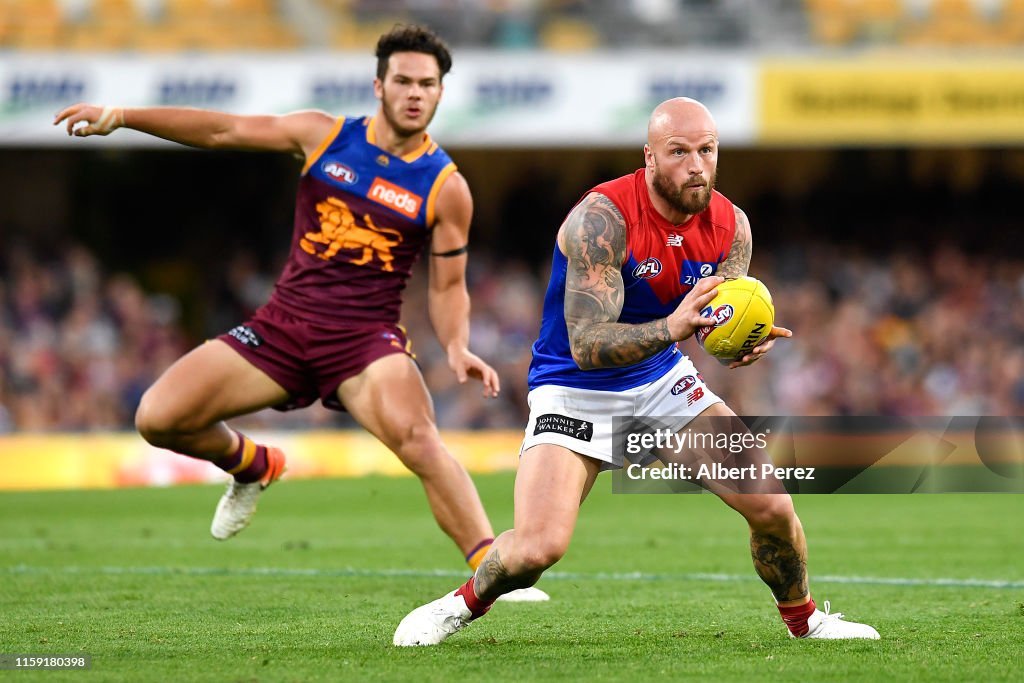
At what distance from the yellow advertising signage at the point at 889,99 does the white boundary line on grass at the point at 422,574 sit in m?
13.0

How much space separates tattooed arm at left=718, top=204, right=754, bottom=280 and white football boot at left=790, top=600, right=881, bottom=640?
158cm

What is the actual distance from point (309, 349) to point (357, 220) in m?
0.74

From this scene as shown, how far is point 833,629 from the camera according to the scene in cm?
685

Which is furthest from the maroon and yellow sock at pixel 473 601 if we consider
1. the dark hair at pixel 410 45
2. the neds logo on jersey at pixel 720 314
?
the dark hair at pixel 410 45

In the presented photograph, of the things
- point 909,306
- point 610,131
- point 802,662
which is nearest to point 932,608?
point 802,662

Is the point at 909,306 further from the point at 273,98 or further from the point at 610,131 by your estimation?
the point at 273,98

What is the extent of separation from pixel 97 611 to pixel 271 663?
192cm

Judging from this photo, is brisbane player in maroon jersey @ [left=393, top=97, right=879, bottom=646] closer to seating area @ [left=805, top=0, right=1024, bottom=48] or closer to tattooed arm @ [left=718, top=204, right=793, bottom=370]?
tattooed arm @ [left=718, top=204, right=793, bottom=370]

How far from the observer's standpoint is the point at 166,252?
80.2 feet

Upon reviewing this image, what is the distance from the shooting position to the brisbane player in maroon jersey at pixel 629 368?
6.25 meters

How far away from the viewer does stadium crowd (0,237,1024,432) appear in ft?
68.2

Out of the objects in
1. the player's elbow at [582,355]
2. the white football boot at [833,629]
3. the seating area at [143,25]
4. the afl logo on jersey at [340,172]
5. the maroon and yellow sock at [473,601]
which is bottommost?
the white football boot at [833,629]

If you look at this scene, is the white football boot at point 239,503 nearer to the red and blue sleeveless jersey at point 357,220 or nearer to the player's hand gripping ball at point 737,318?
the red and blue sleeveless jersey at point 357,220

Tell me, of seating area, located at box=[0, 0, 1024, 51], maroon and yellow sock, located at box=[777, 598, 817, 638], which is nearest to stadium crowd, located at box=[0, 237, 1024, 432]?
seating area, located at box=[0, 0, 1024, 51]
